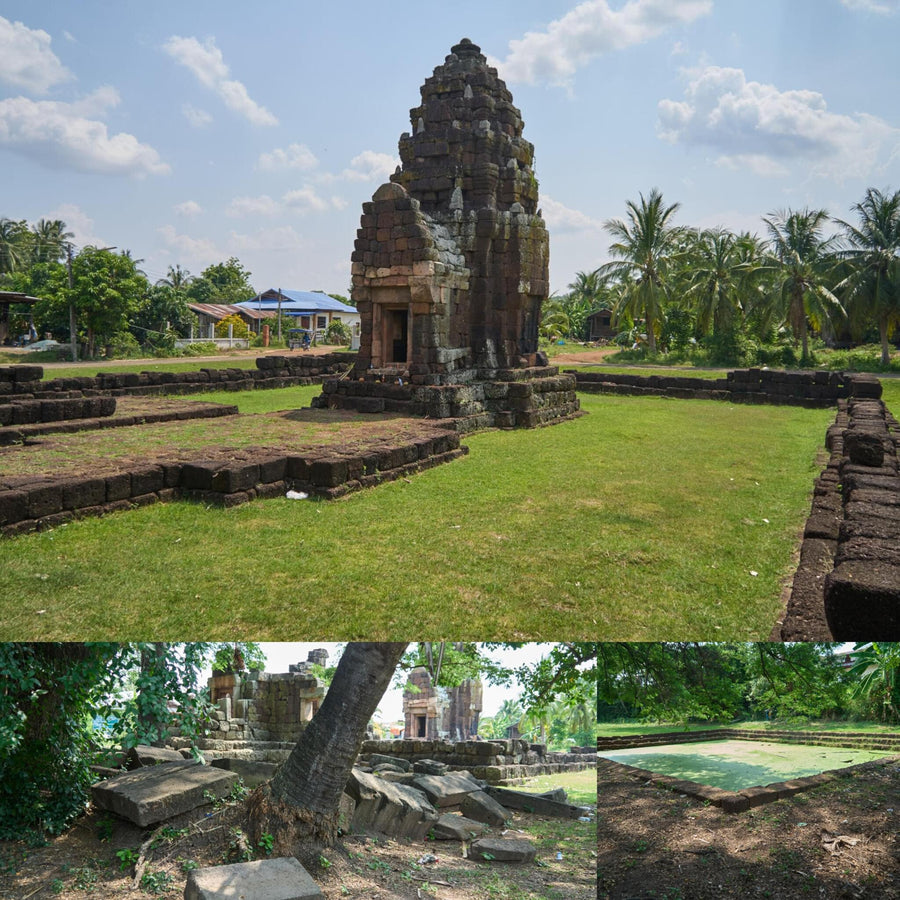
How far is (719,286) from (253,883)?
34.8 m

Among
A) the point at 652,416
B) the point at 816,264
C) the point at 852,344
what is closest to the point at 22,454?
the point at 652,416

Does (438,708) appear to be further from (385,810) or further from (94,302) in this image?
(94,302)

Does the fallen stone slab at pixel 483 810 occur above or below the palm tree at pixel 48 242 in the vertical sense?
below

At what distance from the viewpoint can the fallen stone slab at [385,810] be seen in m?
5.39

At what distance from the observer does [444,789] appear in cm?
653

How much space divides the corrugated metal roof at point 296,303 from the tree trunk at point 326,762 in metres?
46.4

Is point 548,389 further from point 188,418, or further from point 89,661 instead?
point 89,661

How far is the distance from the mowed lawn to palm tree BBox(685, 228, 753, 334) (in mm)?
26939

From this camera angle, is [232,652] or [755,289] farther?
[755,289]

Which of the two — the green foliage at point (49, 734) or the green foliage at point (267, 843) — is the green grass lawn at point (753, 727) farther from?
the green foliage at point (49, 734)

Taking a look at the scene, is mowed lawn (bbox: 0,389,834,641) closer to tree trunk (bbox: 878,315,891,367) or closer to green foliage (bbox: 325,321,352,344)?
tree trunk (bbox: 878,315,891,367)

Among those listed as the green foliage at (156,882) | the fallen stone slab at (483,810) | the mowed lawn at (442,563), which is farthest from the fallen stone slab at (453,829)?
the green foliage at (156,882)

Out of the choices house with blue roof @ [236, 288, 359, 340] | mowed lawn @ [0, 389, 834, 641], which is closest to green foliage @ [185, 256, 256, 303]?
house with blue roof @ [236, 288, 359, 340]

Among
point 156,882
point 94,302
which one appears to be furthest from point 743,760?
point 94,302
